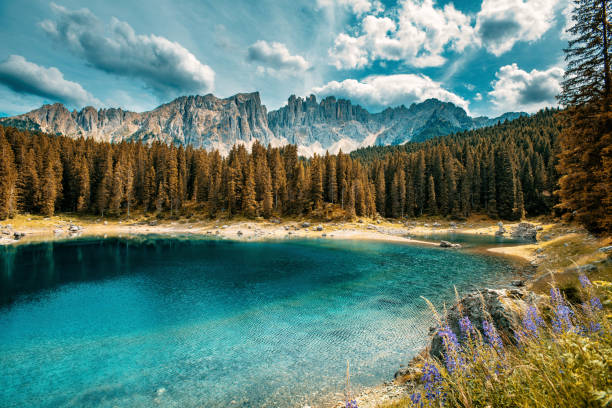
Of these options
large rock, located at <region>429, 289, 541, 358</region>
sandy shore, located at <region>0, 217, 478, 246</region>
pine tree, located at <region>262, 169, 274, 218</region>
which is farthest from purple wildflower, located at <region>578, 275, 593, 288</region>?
pine tree, located at <region>262, 169, 274, 218</region>

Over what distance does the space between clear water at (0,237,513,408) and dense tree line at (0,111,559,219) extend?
163 ft

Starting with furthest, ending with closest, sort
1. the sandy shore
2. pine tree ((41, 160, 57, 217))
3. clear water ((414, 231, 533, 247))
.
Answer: pine tree ((41, 160, 57, 217)) < the sandy shore < clear water ((414, 231, 533, 247))

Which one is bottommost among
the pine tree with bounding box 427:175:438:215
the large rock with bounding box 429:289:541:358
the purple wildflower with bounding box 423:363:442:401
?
the large rock with bounding box 429:289:541:358

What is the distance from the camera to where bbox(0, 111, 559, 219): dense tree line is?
8031 cm

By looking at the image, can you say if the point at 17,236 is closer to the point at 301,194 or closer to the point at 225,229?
the point at 225,229

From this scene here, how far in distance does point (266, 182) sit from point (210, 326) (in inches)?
2725

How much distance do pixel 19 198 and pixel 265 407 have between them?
316 feet

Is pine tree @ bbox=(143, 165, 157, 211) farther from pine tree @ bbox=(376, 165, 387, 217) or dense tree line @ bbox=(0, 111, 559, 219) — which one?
pine tree @ bbox=(376, 165, 387, 217)

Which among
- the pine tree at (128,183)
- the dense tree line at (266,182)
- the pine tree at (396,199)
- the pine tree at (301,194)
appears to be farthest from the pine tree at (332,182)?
the pine tree at (128,183)

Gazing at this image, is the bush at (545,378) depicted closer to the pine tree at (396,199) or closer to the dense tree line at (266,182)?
the dense tree line at (266,182)

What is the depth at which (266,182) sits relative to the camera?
8519 centimetres

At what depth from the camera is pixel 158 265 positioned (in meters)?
36.2

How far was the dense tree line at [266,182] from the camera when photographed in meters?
80.3

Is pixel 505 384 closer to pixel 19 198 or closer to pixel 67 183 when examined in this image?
pixel 19 198
